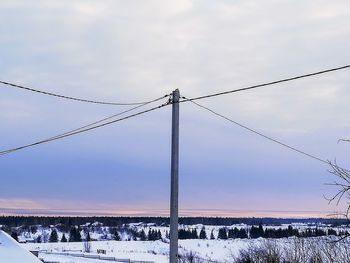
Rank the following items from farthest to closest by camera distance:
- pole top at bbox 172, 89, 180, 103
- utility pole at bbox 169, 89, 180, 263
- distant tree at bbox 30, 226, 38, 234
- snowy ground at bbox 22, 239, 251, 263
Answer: distant tree at bbox 30, 226, 38, 234, snowy ground at bbox 22, 239, 251, 263, pole top at bbox 172, 89, 180, 103, utility pole at bbox 169, 89, 180, 263

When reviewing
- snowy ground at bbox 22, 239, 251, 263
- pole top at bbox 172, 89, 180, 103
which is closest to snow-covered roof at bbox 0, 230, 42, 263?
pole top at bbox 172, 89, 180, 103

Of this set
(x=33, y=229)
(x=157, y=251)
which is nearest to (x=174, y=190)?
(x=157, y=251)

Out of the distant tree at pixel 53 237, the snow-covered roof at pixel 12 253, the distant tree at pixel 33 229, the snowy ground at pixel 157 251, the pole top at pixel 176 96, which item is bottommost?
the snowy ground at pixel 157 251

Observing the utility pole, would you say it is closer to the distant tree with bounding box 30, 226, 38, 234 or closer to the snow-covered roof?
the snow-covered roof

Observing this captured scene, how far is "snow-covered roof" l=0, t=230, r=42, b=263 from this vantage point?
9736mm

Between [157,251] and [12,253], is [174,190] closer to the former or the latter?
[12,253]

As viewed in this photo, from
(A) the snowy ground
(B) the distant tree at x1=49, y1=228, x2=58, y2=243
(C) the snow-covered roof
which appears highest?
(C) the snow-covered roof

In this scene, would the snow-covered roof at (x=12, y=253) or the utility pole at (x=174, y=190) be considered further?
the utility pole at (x=174, y=190)

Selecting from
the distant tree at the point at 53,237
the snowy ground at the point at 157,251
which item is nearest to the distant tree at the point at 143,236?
the distant tree at the point at 53,237

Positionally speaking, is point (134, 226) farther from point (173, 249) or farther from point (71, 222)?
point (173, 249)

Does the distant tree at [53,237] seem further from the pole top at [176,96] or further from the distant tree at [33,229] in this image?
the pole top at [176,96]

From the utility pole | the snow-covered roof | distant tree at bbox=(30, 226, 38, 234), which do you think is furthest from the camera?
distant tree at bbox=(30, 226, 38, 234)

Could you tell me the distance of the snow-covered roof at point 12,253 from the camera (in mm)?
9736

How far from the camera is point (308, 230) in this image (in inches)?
555
